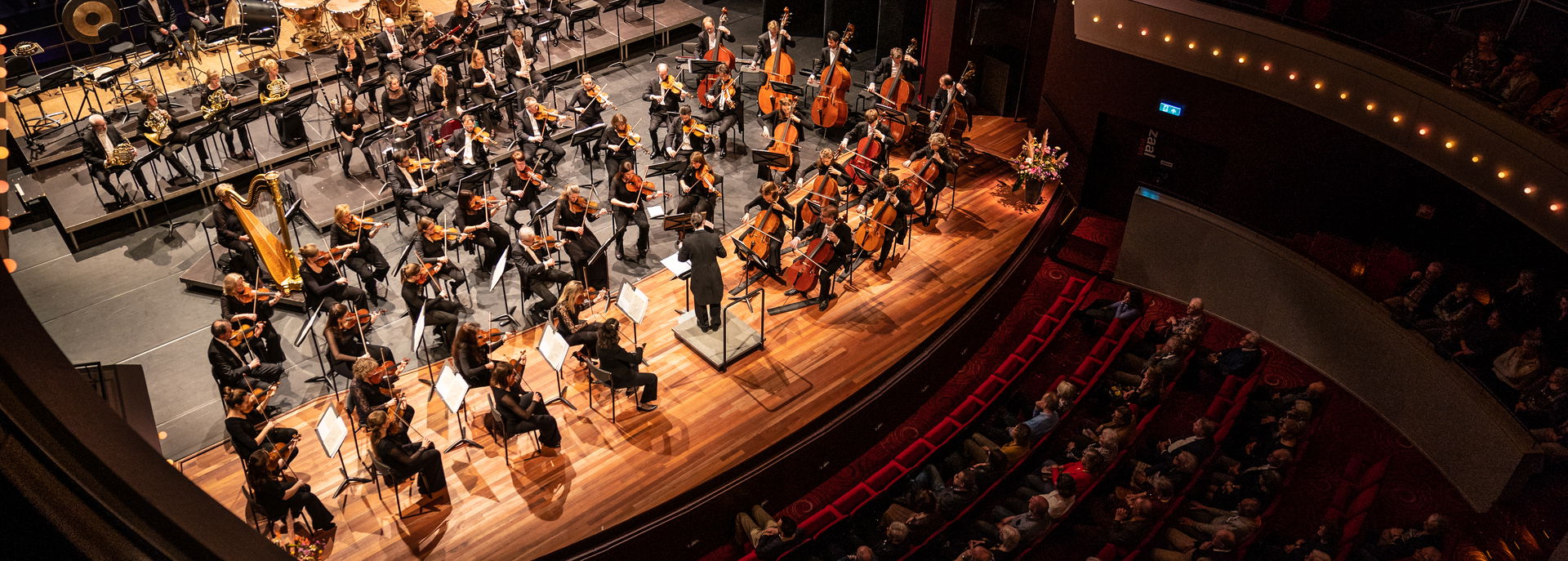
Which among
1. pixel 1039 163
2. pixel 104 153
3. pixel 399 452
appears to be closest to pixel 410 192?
pixel 104 153

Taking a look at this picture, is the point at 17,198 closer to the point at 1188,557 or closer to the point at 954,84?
the point at 954,84

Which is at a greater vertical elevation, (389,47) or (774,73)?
(389,47)

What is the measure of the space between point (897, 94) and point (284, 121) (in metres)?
6.40

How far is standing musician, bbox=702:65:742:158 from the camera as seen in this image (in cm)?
1116

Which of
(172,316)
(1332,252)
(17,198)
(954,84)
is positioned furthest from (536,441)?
(1332,252)

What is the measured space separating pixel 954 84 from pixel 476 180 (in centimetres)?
498

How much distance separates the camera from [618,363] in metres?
7.60

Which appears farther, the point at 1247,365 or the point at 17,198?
the point at 17,198

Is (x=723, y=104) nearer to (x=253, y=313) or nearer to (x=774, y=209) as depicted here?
(x=774, y=209)

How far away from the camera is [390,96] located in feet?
35.2

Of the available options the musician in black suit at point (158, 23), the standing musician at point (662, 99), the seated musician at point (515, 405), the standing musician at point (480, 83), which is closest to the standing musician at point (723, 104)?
the standing musician at point (662, 99)

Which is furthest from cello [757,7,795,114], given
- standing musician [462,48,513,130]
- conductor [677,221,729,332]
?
conductor [677,221,729,332]

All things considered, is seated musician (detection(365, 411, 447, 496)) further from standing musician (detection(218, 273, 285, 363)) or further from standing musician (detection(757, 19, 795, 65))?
standing musician (detection(757, 19, 795, 65))

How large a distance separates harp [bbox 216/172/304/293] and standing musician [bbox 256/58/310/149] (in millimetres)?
2017
